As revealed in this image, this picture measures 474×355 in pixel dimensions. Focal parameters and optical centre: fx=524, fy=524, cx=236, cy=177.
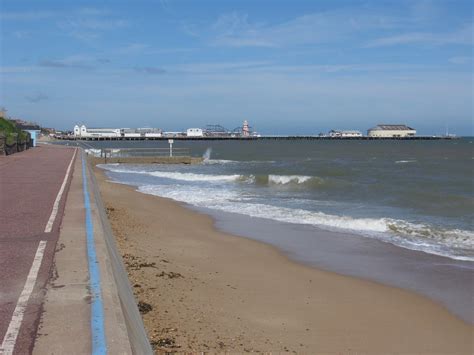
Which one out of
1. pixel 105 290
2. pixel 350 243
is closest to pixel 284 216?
pixel 350 243

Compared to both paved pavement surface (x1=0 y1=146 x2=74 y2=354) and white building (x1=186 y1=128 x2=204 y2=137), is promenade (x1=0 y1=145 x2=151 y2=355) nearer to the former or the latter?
paved pavement surface (x1=0 y1=146 x2=74 y2=354)

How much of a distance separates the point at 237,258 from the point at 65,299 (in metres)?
5.68

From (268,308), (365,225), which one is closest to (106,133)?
(365,225)

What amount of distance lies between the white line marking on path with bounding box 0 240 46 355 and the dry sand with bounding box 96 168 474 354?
122cm

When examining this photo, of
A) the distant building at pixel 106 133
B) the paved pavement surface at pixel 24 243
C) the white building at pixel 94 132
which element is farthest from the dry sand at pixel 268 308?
the white building at pixel 94 132

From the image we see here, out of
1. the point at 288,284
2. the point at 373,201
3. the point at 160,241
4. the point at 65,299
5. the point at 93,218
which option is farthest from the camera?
the point at 373,201

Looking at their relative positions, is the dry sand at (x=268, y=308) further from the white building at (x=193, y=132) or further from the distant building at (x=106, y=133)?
the white building at (x=193, y=132)

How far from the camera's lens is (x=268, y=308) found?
6.75 meters

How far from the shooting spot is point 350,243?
12.1 m

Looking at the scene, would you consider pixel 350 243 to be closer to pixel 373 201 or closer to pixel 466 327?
pixel 466 327

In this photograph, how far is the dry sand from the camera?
5.55m

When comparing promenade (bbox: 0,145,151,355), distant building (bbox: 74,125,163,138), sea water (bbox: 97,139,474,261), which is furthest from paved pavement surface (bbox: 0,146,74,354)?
distant building (bbox: 74,125,163,138)

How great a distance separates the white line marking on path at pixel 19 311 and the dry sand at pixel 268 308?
1.22 meters

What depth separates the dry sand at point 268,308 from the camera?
5.55 meters
